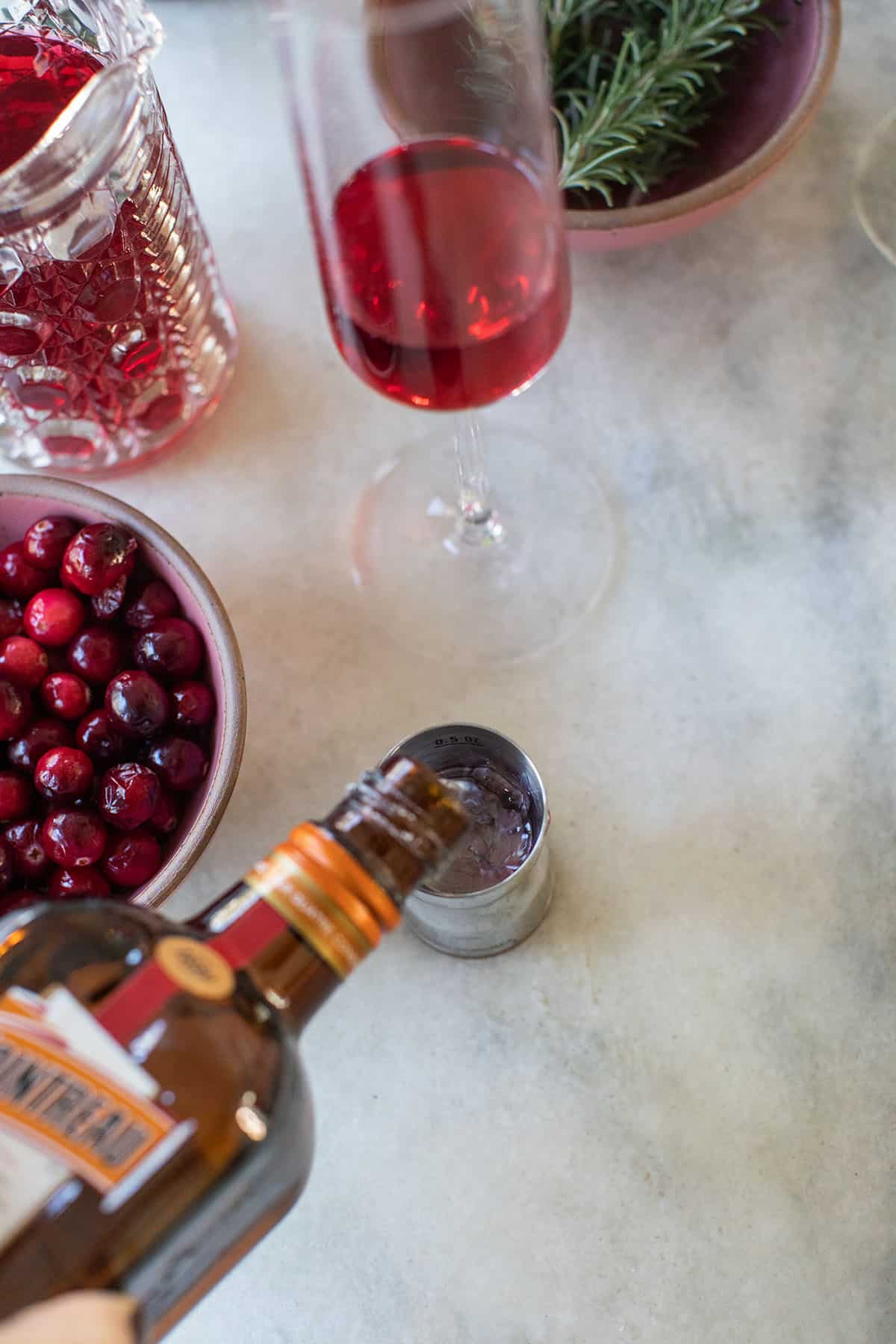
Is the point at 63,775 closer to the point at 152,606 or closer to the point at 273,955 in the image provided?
the point at 152,606

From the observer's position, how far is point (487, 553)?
28.3 inches

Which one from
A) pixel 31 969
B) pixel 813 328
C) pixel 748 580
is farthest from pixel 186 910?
pixel 813 328

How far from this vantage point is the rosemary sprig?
671mm

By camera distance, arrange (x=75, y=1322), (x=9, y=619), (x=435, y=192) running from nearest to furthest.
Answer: (x=75, y=1322), (x=435, y=192), (x=9, y=619)

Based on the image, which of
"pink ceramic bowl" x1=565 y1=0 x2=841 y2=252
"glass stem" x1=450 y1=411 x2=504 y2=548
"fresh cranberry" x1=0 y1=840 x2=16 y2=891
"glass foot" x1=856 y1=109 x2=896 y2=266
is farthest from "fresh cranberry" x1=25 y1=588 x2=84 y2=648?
"glass foot" x1=856 y1=109 x2=896 y2=266

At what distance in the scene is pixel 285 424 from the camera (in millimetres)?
735

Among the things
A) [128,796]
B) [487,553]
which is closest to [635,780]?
[487,553]

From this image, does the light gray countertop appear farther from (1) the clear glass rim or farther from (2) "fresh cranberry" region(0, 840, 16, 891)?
(1) the clear glass rim

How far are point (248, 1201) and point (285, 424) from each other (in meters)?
0.46

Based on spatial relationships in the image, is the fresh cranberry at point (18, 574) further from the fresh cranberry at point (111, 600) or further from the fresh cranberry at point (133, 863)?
the fresh cranberry at point (133, 863)

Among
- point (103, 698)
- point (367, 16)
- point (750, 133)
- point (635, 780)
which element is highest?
point (367, 16)

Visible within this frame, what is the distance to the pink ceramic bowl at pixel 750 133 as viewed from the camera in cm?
65

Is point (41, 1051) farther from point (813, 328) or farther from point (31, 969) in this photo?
point (813, 328)

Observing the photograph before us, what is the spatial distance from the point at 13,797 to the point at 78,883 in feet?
0.17
